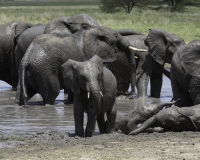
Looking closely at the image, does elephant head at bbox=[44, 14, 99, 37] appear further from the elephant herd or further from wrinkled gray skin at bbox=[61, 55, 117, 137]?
wrinkled gray skin at bbox=[61, 55, 117, 137]

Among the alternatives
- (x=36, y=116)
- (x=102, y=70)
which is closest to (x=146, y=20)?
(x=36, y=116)

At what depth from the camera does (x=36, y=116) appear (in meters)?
12.7

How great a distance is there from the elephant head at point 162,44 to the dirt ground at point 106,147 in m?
5.10

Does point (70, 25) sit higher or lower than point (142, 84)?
higher

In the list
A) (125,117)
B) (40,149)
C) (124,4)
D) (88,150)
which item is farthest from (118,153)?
(124,4)

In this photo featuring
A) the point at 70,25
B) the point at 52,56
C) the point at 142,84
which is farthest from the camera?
the point at 70,25

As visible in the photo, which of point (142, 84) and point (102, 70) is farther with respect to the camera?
point (142, 84)

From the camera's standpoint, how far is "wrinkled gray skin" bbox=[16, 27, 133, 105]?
555 inches

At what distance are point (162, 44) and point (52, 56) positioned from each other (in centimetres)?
230

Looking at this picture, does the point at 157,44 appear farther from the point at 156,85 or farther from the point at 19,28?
the point at 19,28

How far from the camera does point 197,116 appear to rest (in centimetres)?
997

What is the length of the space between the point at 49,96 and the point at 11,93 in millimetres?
2829

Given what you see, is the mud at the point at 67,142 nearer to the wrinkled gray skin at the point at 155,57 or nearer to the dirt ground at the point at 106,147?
the dirt ground at the point at 106,147

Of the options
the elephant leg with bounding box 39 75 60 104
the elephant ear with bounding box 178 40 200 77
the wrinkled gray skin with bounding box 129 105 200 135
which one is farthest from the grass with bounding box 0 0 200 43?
the wrinkled gray skin with bounding box 129 105 200 135
